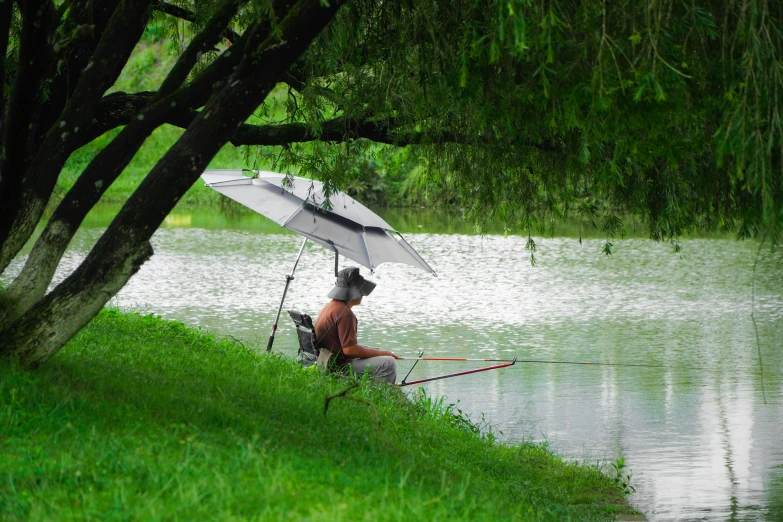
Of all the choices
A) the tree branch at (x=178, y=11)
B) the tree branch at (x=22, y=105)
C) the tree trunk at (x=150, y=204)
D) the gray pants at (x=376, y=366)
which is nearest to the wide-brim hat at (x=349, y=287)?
the gray pants at (x=376, y=366)

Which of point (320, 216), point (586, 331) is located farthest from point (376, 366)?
point (586, 331)

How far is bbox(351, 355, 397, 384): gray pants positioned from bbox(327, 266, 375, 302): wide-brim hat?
0.53 meters

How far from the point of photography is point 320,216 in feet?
27.6

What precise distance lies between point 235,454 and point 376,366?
381cm

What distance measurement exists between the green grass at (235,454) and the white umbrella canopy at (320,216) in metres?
1.30

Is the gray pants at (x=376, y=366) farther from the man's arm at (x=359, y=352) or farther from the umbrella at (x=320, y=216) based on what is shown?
the umbrella at (x=320, y=216)

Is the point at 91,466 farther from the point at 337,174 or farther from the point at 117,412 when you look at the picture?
the point at 337,174

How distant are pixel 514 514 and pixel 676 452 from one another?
157 inches

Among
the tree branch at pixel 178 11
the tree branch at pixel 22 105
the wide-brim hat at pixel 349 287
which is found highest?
the tree branch at pixel 178 11

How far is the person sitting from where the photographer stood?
774 centimetres

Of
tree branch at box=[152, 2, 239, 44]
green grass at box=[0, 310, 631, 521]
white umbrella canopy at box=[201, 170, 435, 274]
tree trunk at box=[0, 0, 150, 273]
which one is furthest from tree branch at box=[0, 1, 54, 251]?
tree branch at box=[152, 2, 239, 44]

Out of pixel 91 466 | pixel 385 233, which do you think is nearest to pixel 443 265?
pixel 385 233

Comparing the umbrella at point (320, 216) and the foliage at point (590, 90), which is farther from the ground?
the foliage at point (590, 90)

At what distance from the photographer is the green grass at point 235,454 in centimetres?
352
